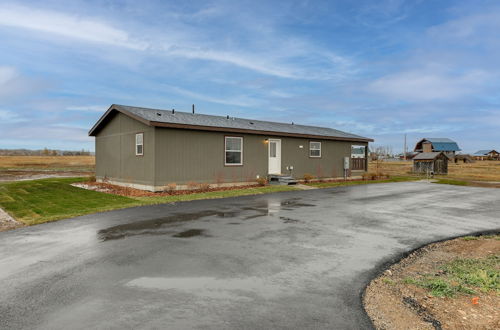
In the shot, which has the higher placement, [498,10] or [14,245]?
[498,10]

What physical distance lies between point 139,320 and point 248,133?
15.4 metres

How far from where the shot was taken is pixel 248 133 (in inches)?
713

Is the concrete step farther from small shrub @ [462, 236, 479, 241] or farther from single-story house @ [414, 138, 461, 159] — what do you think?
single-story house @ [414, 138, 461, 159]

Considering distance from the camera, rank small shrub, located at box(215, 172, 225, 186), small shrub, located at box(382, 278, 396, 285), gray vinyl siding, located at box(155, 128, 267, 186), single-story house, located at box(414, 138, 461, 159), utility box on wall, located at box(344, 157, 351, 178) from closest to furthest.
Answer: small shrub, located at box(382, 278, 396, 285)
gray vinyl siding, located at box(155, 128, 267, 186)
small shrub, located at box(215, 172, 225, 186)
utility box on wall, located at box(344, 157, 351, 178)
single-story house, located at box(414, 138, 461, 159)

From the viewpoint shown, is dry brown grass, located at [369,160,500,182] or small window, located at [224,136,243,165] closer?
small window, located at [224,136,243,165]

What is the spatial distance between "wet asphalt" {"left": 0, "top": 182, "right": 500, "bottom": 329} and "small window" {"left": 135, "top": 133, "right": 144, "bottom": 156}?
6.84 metres

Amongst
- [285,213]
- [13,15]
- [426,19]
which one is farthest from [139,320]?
[426,19]

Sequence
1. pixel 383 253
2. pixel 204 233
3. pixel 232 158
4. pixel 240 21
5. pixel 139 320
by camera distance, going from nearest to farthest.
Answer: pixel 139 320, pixel 383 253, pixel 204 233, pixel 232 158, pixel 240 21

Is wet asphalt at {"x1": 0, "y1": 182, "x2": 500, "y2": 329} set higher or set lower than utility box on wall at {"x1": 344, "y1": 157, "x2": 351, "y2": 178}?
lower

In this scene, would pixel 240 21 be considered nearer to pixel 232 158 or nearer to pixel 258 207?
pixel 232 158

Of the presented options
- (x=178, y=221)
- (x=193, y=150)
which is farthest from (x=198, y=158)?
(x=178, y=221)

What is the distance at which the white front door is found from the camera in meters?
19.6

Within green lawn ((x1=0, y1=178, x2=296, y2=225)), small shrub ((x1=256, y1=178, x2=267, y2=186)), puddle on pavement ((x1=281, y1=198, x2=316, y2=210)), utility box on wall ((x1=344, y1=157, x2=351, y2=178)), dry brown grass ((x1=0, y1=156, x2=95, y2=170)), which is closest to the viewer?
green lawn ((x1=0, y1=178, x2=296, y2=225))

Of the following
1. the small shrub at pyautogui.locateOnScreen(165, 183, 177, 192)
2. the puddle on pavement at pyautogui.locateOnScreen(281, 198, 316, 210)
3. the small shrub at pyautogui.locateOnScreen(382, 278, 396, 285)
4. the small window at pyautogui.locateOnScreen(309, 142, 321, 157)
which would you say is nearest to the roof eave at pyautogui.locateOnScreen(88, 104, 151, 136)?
the small shrub at pyautogui.locateOnScreen(165, 183, 177, 192)
